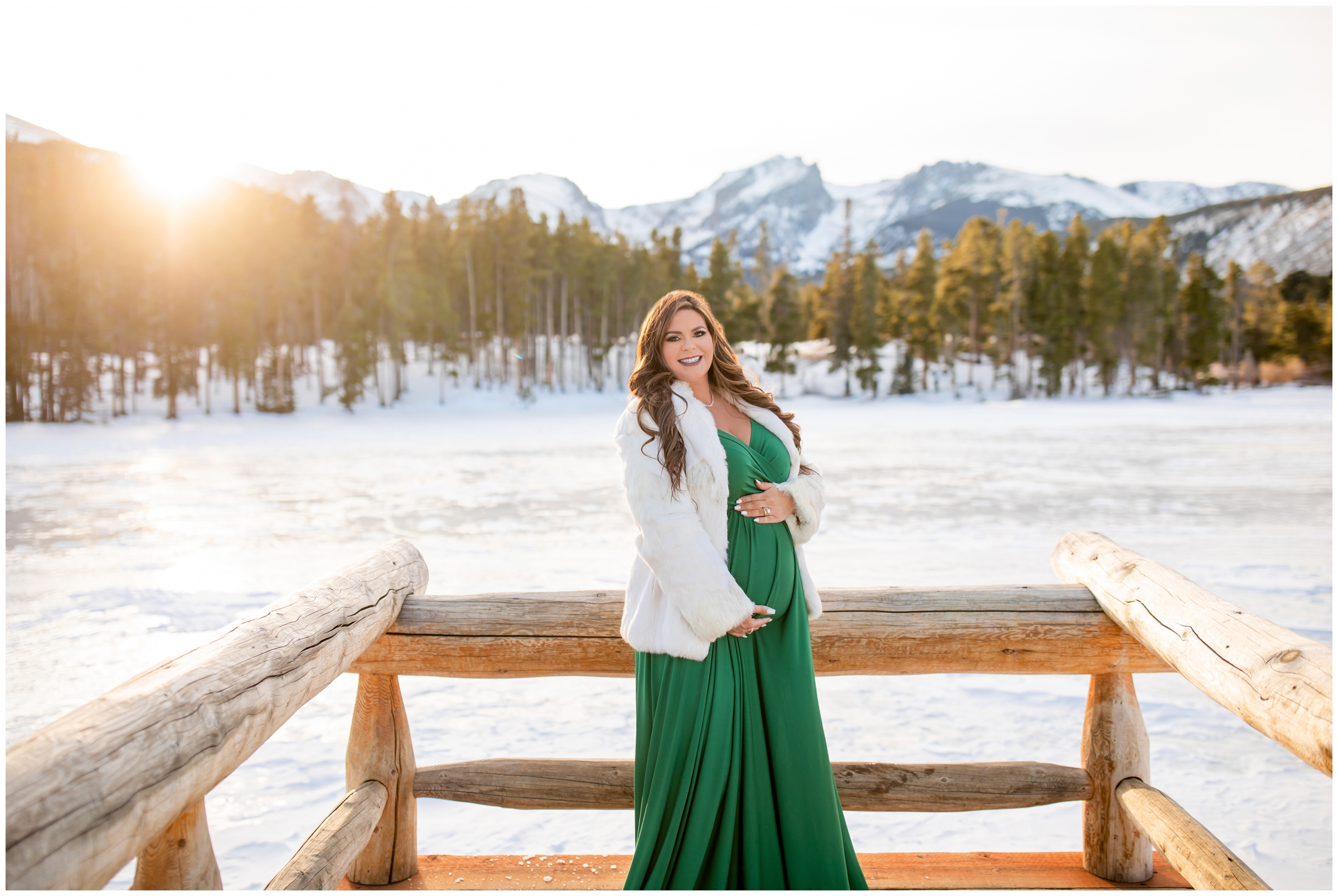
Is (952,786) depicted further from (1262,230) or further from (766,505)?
(1262,230)

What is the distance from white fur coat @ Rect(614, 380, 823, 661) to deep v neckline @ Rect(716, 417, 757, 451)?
0.05 metres

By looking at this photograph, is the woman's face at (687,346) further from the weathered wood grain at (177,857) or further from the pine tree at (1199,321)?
the pine tree at (1199,321)

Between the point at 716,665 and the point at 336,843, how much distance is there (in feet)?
4.13

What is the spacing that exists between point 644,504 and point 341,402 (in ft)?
121

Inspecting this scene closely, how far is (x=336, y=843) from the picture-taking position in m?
2.46

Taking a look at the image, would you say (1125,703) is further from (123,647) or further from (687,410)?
(123,647)

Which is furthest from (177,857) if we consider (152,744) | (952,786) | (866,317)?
(866,317)

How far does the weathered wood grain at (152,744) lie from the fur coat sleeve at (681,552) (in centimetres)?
101

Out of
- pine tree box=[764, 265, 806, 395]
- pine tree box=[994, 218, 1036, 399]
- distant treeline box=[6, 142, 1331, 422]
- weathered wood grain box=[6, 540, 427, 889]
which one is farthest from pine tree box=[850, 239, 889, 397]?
weathered wood grain box=[6, 540, 427, 889]

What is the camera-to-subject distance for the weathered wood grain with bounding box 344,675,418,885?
2965 mm

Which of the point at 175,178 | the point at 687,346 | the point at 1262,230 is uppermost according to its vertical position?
the point at 1262,230

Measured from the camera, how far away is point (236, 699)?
194 cm

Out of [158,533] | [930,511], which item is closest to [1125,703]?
[930,511]

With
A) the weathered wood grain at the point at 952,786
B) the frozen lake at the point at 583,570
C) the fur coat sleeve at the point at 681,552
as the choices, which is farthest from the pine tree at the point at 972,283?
the fur coat sleeve at the point at 681,552
